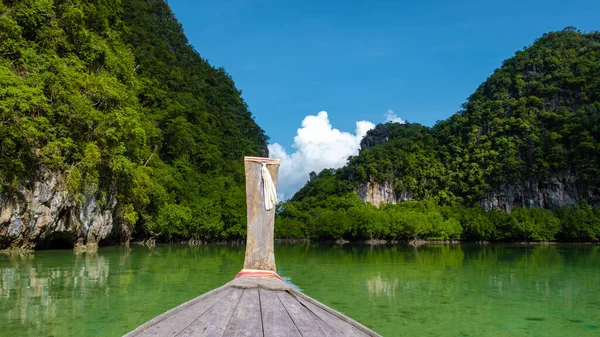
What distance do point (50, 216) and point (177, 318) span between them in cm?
2164

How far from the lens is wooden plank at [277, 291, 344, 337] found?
89.6 inches

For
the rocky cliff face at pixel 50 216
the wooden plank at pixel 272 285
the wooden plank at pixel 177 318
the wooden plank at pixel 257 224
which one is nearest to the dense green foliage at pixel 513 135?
the rocky cliff face at pixel 50 216

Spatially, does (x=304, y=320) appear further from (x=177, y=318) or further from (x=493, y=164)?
(x=493, y=164)

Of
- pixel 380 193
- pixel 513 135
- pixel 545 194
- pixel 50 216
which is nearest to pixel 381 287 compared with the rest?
pixel 50 216

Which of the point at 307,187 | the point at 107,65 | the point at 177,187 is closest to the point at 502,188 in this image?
the point at 307,187

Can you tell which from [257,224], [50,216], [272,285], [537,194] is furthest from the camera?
[537,194]

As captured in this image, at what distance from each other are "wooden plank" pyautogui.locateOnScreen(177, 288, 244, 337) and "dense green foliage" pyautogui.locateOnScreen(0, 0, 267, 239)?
1727 cm

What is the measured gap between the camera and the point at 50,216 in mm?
20875

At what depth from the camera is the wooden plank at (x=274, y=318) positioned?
2217 millimetres

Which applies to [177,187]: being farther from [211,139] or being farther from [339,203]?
[339,203]

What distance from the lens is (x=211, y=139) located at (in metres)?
54.7

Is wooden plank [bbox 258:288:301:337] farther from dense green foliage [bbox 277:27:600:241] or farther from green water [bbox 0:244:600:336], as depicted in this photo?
dense green foliage [bbox 277:27:600:241]

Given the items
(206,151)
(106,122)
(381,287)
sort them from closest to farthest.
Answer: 1. (381,287)
2. (106,122)
3. (206,151)

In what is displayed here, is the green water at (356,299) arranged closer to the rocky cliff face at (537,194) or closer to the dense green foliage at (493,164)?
the dense green foliage at (493,164)
